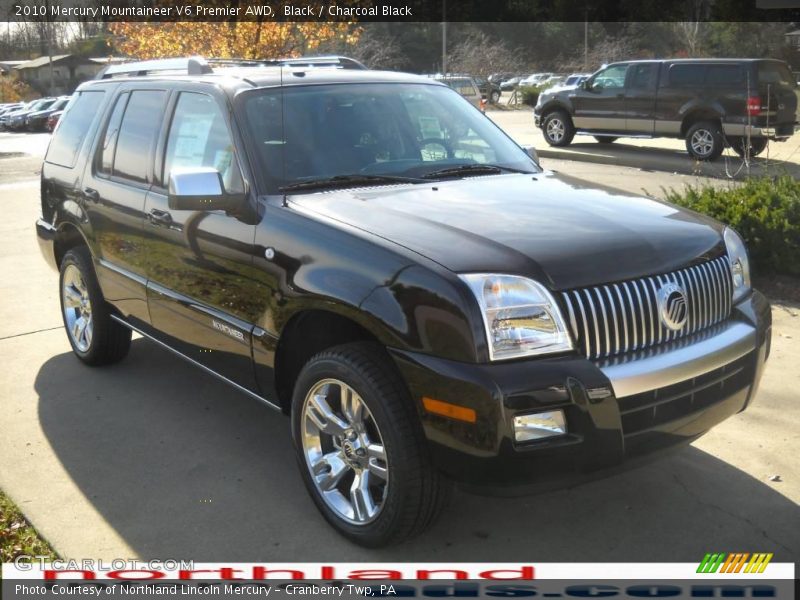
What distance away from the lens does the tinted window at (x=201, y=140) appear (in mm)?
4265

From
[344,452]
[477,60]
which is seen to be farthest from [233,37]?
[477,60]

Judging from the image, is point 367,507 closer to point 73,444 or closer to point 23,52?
point 73,444

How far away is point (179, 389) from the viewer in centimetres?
557

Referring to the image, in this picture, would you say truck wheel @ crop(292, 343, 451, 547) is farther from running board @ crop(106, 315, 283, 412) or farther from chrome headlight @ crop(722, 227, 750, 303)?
chrome headlight @ crop(722, 227, 750, 303)

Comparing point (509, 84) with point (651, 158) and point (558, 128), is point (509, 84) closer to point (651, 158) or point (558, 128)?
point (558, 128)

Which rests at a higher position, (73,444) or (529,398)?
(529,398)

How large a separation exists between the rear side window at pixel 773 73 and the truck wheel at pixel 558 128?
4573 millimetres

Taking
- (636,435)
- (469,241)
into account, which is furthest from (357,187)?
(636,435)

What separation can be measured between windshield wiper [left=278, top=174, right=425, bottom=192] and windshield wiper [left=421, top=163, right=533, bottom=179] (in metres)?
0.13

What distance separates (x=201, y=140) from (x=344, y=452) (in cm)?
184

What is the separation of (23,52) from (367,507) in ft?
381

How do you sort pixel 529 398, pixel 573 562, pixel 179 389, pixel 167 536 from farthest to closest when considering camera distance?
1. pixel 179 389
2. pixel 167 536
3. pixel 573 562
4. pixel 529 398

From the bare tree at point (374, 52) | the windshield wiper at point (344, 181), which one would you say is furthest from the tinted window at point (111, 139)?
the bare tree at point (374, 52)

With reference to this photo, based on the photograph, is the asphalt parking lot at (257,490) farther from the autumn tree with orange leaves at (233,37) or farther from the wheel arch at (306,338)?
the autumn tree with orange leaves at (233,37)
